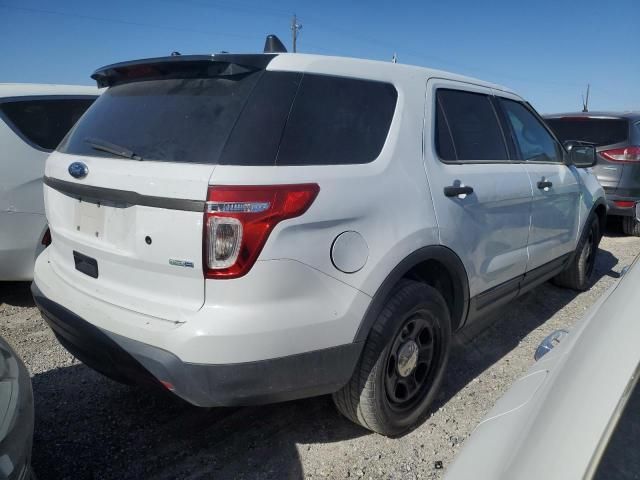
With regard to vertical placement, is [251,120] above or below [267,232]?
above

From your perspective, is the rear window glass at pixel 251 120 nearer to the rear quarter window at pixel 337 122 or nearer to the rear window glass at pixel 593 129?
the rear quarter window at pixel 337 122

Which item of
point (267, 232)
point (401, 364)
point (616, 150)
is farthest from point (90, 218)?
point (616, 150)

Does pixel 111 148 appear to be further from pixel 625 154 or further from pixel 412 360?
pixel 625 154

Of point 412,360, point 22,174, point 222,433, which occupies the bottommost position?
point 222,433

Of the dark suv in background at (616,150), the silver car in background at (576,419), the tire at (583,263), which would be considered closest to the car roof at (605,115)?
the dark suv in background at (616,150)

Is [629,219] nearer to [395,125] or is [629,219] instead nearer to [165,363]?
[395,125]

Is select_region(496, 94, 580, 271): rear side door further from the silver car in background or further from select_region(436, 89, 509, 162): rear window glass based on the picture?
the silver car in background

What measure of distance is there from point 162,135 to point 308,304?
2.95 ft

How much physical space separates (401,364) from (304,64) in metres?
1.44

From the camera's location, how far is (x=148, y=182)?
1856 millimetres

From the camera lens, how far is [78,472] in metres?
2.21

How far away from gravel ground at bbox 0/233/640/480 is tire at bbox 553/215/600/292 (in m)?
1.56

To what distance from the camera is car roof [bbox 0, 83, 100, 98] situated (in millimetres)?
3844

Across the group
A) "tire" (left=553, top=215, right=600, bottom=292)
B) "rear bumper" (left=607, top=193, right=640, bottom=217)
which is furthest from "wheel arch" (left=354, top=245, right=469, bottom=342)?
"rear bumper" (left=607, top=193, right=640, bottom=217)
